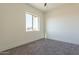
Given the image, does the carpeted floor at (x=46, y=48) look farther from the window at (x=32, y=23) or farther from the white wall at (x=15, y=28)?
the window at (x=32, y=23)

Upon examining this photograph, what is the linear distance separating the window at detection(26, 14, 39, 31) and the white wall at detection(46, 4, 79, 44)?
0.16 meters

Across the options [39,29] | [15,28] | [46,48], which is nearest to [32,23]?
[39,29]

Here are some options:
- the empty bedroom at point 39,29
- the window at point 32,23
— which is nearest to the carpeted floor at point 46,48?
the empty bedroom at point 39,29

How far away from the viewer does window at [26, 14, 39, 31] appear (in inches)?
45.7

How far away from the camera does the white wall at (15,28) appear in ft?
3.65

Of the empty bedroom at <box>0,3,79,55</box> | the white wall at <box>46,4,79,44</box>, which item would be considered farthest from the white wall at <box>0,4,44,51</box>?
the white wall at <box>46,4,79,44</box>

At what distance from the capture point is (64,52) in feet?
3.39

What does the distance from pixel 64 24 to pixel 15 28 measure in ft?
2.25

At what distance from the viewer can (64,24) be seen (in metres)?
1.14

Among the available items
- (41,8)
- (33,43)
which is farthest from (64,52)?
(41,8)

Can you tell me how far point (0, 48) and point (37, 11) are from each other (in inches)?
26.4

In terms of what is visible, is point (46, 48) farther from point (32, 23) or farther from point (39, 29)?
point (32, 23)

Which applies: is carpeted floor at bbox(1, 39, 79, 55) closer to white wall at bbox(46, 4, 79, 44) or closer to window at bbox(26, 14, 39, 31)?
white wall at bbox(46, 4, 79, 44)
